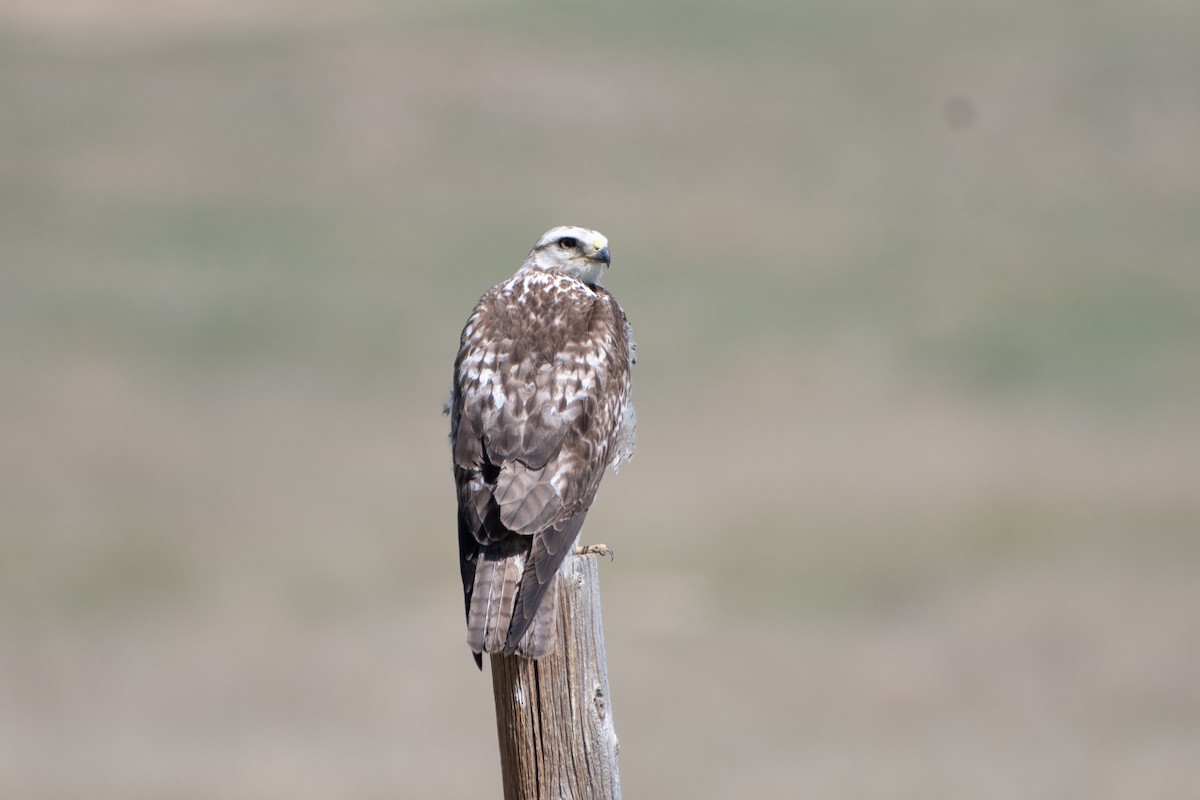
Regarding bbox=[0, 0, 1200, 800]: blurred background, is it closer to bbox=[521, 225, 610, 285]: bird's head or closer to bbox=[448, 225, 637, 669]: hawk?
bbox=[521, 225, 610, 285]: bird's head

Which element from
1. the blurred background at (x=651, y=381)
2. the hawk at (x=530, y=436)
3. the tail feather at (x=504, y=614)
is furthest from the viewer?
the blurred background at (x=651, y=381)

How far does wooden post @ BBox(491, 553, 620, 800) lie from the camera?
18.9 feet

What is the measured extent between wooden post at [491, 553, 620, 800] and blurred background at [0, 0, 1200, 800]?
375 inches

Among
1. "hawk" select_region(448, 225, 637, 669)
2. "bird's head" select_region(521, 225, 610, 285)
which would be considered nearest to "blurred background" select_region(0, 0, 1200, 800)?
"bird's head" select_region(521, 225, 610, 285)

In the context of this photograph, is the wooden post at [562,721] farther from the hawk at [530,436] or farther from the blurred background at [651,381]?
the blurred background at [651,381]

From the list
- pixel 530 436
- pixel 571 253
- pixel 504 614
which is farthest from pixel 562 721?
pixel 571 253

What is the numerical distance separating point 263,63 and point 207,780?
3536cm

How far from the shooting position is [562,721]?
18.8 feet

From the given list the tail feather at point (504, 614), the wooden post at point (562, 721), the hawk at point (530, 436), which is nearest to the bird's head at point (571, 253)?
the hawk at point (530, 436)

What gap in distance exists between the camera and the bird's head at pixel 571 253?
8.46m

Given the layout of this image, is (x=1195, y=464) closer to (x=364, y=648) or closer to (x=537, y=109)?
(x=364, y=648)

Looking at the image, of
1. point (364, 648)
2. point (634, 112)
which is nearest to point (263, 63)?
point (634, 112)

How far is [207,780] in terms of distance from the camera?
49.0 feet

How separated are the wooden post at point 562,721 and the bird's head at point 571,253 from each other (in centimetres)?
293
